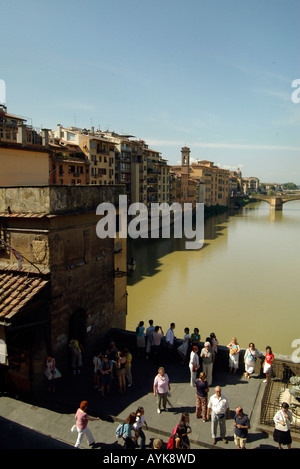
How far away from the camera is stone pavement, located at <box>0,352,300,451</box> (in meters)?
6.62

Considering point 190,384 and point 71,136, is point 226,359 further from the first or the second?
point 71,136

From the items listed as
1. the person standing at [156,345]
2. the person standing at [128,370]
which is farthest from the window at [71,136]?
the person standing at [128,370]

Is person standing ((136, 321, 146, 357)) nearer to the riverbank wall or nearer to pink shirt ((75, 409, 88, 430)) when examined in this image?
the riverbank wall

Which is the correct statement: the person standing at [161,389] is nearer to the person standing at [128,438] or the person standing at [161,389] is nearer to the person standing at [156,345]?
the person standing at [128,438]

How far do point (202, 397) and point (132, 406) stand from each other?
1508 mm

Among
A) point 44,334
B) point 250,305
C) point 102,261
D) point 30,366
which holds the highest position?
point 102,261

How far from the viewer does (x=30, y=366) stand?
791 centimetres

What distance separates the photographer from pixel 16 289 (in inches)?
315

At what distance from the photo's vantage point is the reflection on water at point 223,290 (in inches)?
692

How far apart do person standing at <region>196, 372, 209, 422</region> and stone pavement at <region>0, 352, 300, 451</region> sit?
14 cm
